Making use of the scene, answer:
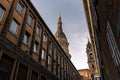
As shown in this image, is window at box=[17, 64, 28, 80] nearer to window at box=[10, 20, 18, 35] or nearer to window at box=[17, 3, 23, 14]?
window at box=[10, 20, 18, 35]

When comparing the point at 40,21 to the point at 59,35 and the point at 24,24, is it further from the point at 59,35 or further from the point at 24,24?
the point at 59,35

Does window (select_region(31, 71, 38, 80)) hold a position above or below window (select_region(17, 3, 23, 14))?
below

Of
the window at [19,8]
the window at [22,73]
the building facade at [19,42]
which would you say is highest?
the window at [19,8]

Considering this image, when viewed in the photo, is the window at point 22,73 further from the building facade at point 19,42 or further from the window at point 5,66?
the window at point 5,66

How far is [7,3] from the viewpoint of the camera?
1344 cm

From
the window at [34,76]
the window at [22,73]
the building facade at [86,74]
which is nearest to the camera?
the window at [22,73]

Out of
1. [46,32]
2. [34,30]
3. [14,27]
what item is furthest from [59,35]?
[14,27]

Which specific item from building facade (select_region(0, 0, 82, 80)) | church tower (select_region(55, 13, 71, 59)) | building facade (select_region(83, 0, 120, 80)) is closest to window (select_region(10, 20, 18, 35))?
building facade (select_region(0, 0, 82, 80))

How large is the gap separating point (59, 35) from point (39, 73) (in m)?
52.4

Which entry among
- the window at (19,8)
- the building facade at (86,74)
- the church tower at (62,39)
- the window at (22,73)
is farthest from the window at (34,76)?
the building facade at (86,74)

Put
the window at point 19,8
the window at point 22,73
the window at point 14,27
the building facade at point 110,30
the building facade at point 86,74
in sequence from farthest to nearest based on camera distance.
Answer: the building facade at point 86,74, the window at point 19,8, the window at point 14,27, the window at point 22,73, the building facade at point 110,30

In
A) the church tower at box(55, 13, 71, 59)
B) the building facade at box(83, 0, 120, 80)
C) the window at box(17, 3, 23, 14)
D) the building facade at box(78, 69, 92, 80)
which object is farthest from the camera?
the church tower at box(55, 13, 71, 59)

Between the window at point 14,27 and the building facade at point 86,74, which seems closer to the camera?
the window at point 14,27

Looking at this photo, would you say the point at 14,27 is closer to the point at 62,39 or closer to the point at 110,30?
the point at 110,30
